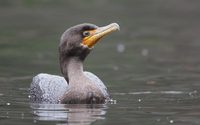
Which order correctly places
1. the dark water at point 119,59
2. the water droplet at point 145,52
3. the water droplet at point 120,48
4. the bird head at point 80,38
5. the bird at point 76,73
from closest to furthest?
the dark water at point 119,59 < the bird at point 76,73 < the bird head at point 80,38 < the water droplet at point 145,52 < the water droplet at point 120,48

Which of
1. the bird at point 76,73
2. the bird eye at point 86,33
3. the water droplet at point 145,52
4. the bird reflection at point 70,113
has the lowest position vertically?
the bird reflection at point 70,113

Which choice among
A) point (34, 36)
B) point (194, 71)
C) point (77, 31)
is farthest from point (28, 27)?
point (77, 31)

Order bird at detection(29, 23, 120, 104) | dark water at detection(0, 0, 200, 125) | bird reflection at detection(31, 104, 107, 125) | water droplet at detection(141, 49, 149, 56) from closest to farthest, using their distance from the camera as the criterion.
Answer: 1. bird reflection at detection(31, 104, 107, 125)
2. dark water at detection(0, 0, 200, 125)
3. bird at detection(29, 23, 120, 104)
4. water droplet at detection(141, 49, 149, 56)

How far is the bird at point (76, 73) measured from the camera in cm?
1501

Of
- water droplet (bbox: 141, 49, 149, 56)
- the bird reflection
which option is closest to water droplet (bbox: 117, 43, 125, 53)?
water droplet (bbox: 141, 49, 149, 56)

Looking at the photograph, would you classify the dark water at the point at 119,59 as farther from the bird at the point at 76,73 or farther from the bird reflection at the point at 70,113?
the bird at the point at 76,73

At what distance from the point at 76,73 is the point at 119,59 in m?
7.96

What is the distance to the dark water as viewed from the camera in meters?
14.3

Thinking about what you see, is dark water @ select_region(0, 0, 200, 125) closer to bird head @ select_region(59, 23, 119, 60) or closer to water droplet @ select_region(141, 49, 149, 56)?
water droplet @ select_region(141, 49, 149, 56)

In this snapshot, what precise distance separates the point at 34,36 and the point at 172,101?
1370 cm

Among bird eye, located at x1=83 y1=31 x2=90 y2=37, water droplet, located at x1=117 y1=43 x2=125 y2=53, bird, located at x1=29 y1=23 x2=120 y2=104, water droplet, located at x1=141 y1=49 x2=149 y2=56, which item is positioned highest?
water droplet, located at x1=117 y1=43 x2=125 y2=53

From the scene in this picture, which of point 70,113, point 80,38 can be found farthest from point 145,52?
point 70,113

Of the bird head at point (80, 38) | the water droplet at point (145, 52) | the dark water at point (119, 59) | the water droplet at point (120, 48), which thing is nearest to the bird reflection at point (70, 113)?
the dark water at point (119, 59)

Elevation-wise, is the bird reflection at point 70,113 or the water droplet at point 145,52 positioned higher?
the water droplet at point 145,52
